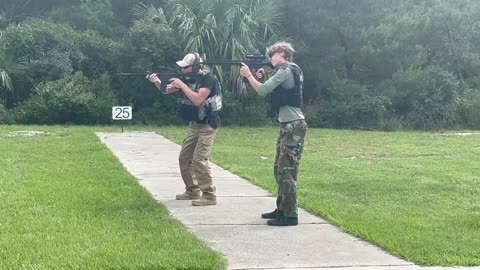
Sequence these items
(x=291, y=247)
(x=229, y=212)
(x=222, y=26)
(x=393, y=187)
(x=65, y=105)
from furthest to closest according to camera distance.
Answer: (x=222, y=26)
(x=65, y=105)
(x=393, y=187)
(x=229, y=212)
(x=291, y=247)

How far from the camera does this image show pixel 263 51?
26.8 metres

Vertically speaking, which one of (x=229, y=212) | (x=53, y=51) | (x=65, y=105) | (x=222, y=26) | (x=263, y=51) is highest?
(x=222, y=26)

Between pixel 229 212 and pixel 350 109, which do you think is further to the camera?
pixel 350 109

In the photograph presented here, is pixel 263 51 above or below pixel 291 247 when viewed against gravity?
above

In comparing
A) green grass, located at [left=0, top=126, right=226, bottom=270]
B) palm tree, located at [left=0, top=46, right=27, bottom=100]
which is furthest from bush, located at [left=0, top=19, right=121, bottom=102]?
green grass, located at [left=0, top=126, right=226, bottom=270]

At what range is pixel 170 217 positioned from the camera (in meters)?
Result: 7.47

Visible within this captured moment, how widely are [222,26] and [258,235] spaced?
19.4 m

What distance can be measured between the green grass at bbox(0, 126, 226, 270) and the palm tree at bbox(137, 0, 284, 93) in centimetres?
1377

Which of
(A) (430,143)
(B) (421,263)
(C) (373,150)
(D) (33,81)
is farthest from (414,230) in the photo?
(D) (33,81)

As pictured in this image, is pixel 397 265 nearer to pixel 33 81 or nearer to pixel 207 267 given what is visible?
pixel 207 267

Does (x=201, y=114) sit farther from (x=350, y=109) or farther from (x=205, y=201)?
(x=350, y=109)

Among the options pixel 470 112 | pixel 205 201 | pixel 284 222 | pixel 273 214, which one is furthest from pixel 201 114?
pixel 470 112

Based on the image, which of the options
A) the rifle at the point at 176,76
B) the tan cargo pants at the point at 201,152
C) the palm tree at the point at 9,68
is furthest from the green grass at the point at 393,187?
the palm tree at the point at 9,68

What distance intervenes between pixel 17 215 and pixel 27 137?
36.6 ft
